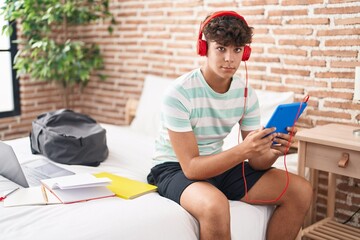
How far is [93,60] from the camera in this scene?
3.88m

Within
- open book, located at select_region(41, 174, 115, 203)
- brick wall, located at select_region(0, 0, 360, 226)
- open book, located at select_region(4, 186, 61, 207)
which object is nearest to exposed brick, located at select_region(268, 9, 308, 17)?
brick wall, located at select_region(0, 0, 360, 226)

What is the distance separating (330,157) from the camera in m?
2.12

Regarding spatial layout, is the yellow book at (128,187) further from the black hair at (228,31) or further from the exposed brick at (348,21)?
the exposed brick at (348,21)

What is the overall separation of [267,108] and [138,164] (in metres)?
0.84

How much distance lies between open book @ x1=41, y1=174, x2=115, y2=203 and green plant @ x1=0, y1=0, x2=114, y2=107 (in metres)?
1.80

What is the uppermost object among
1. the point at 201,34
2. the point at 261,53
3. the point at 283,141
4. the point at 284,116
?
the point at 201,34

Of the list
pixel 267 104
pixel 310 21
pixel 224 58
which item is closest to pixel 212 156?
pixel 224 58

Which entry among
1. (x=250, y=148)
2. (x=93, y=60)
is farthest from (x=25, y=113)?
(x=250, y=148)

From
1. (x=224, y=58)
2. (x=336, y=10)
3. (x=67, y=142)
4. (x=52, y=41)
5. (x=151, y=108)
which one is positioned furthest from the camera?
(x=52, y=41)

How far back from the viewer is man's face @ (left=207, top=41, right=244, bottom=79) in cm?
185

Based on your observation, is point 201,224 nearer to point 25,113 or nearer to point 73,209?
point 73,209

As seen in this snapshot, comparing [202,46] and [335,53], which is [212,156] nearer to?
[202,46]

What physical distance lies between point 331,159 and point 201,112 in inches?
26.4

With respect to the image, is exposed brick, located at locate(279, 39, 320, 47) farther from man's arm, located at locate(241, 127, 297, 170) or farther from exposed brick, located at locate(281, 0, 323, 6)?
man's arm, located at locate(241, 127, 297, 170)
